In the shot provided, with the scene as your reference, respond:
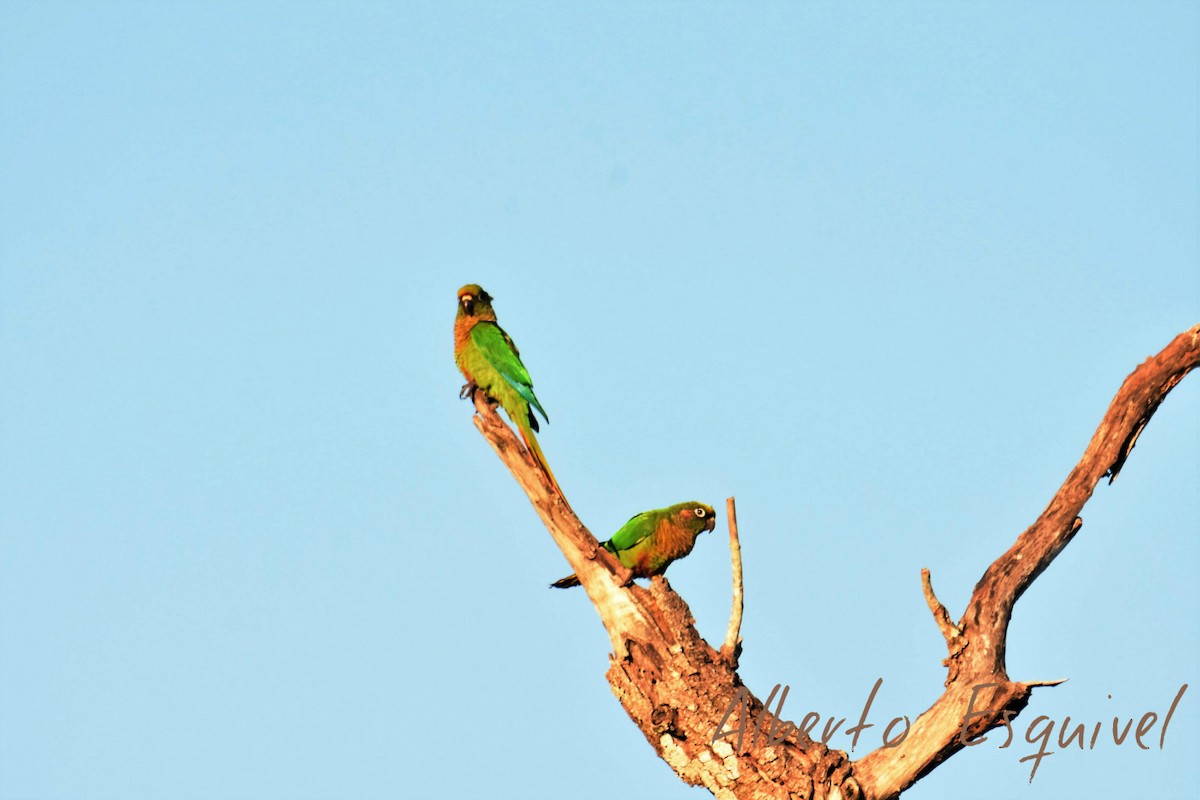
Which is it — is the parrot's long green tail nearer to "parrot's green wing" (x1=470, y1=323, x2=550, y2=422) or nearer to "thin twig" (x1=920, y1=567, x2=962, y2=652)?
"parrot's green wing" (x1=470, y1=323, x2=550, y2=422)

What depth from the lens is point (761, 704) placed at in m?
9.01

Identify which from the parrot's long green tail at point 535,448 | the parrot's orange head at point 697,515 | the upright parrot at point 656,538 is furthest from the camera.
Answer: the parrot's orange head at point 697,515

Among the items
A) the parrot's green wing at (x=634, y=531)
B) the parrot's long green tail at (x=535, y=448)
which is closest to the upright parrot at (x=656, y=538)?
the parrot's green wing at (x=634, y=531)

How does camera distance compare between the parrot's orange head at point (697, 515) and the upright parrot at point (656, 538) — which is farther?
the parrot's orange head at point (697, 515)

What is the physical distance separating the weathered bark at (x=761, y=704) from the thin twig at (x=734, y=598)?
0.01m

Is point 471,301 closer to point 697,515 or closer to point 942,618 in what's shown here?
point 697,515

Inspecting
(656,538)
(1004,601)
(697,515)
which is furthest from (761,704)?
(697,515)

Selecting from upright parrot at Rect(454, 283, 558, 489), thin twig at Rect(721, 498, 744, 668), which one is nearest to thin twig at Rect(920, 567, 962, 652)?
thin twig at Rect(721, 498, 744, 668)

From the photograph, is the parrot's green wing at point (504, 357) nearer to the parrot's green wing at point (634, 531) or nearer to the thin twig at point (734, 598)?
the parrot's green wing at point (634, 531)

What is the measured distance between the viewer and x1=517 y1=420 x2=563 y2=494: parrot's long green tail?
9678 mm

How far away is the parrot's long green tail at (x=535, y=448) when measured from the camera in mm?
9678

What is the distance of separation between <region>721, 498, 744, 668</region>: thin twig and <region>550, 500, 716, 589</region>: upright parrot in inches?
59.0

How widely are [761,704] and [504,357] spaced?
376 cm

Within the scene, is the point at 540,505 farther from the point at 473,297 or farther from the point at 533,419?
the point at 473,297
